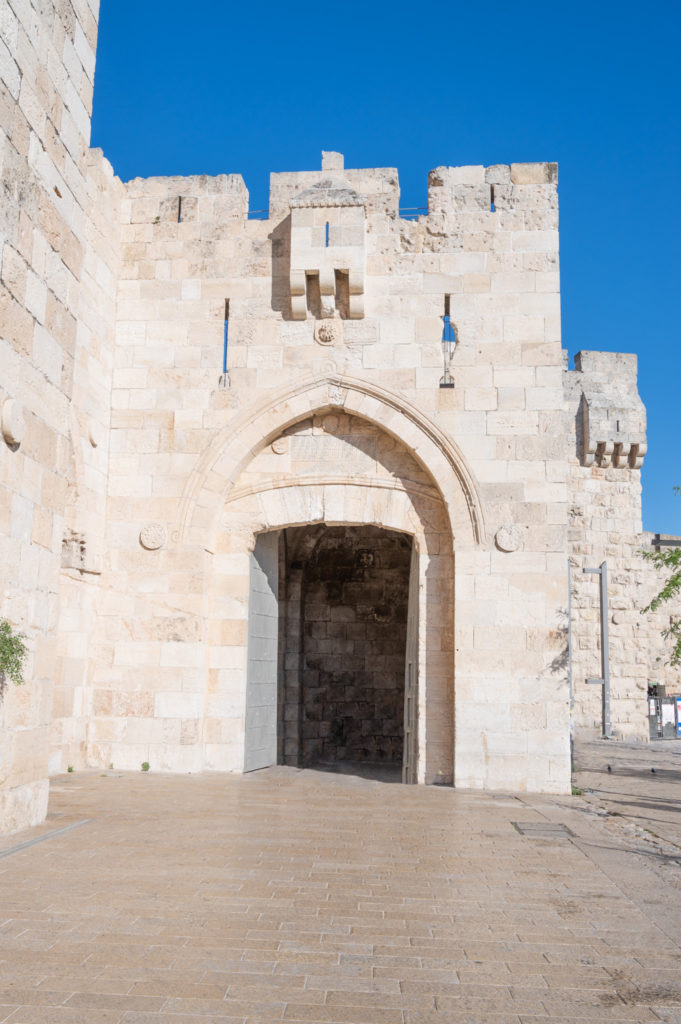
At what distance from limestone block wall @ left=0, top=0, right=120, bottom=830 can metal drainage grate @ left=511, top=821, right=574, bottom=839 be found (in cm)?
317

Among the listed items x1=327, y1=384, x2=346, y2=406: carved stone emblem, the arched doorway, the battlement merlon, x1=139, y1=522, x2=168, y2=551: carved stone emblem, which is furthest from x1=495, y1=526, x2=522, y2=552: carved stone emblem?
the battlement merlon

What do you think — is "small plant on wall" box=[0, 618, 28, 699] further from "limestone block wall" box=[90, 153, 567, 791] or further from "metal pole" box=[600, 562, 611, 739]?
"metal pole" box=[600, 562, 611, 739]

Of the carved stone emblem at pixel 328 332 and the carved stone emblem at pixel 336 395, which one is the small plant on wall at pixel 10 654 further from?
the carved stone emblem at pixel 328 332

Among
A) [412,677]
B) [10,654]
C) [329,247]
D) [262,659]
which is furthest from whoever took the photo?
[262,659]

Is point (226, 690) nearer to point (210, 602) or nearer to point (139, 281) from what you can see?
point (210, 602)

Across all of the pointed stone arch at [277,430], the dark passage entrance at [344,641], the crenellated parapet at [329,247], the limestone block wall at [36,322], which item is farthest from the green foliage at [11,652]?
the dark passage entrance at [344,641]

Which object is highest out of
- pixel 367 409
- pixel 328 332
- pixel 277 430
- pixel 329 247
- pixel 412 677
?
pixel 329 247

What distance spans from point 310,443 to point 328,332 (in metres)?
1.09

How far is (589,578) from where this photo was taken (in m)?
14.3

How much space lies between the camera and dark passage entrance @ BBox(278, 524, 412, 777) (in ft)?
42.0

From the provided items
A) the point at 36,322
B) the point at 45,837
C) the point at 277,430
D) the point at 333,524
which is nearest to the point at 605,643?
the point at 333,524

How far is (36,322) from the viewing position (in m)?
5.57

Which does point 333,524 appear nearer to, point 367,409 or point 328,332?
point 367,409

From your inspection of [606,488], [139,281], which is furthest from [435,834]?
[606,488]
